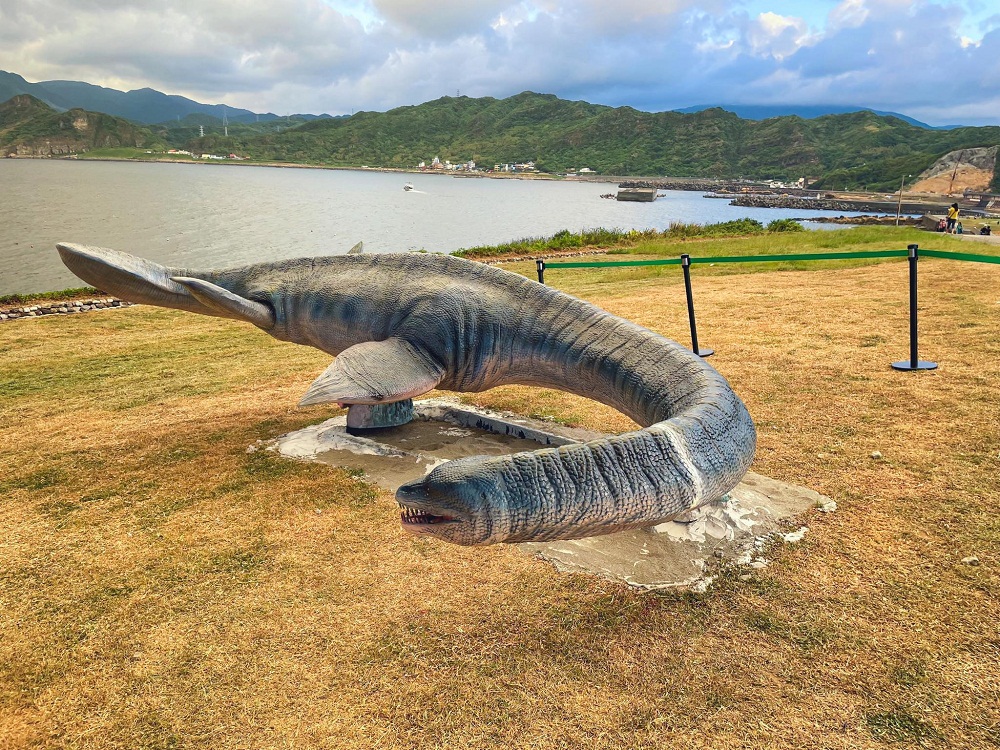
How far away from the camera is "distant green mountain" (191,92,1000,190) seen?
109 m

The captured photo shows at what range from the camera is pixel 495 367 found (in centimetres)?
434

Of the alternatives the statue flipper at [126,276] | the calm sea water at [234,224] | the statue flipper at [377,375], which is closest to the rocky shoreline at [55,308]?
the calm sea water at [234,224]

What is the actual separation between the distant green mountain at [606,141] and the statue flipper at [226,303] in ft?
330

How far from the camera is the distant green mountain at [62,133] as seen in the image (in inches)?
4919

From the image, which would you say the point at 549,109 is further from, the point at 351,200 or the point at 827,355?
the point at 827,355

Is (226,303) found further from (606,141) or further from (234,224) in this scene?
(606,141)

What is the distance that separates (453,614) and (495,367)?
1755 mm

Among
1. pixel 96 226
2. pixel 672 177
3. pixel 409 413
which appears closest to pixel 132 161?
pixel 672 177

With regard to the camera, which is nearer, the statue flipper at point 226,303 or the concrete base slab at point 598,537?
the concrete base slab at point 598,537

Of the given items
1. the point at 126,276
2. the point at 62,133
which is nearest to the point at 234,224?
the point at 126,276

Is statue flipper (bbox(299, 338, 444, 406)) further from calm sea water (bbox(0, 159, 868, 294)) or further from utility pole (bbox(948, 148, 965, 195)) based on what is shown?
utility pole (bbox(948, 148, 965, 195))

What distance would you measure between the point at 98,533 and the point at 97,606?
2.65 feet

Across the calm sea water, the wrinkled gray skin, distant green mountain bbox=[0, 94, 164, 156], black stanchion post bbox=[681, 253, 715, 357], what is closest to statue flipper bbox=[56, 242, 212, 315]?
the wrinkled gray skin

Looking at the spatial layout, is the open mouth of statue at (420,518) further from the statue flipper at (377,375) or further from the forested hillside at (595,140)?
the forested hillside at (595,140)
